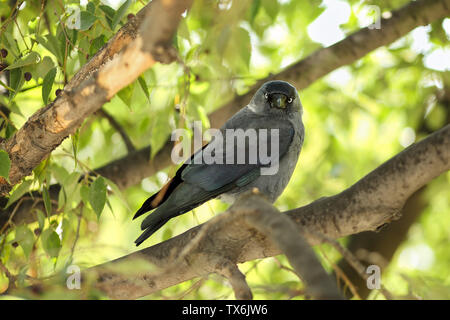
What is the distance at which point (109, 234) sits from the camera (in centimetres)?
543

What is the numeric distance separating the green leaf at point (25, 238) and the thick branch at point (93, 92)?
9.3 inches

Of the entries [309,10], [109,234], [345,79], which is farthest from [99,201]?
[345,79]

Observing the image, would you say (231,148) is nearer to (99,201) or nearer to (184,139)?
(184,139)

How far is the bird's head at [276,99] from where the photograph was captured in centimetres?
376

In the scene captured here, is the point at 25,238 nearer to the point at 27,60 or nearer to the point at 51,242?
the point at 51,242

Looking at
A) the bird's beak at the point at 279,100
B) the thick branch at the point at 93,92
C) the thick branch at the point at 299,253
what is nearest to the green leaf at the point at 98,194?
the thick branch at the point at 93,92

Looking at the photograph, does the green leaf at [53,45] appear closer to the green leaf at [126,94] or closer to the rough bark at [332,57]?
the green leaf at [126,94]

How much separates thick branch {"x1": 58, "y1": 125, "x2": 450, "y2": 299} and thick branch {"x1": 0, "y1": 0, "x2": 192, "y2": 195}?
601mm

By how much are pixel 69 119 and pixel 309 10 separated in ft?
8.82

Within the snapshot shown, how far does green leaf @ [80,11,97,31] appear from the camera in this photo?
233 centimetres

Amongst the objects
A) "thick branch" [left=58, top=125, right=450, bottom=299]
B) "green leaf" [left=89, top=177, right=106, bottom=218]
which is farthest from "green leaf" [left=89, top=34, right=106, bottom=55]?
"thick branch" [left=58, top=125, right=450, bottom=299]

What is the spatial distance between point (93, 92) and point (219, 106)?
256cm

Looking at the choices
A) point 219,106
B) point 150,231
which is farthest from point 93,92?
point 219,106

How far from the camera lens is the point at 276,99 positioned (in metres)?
3.75
